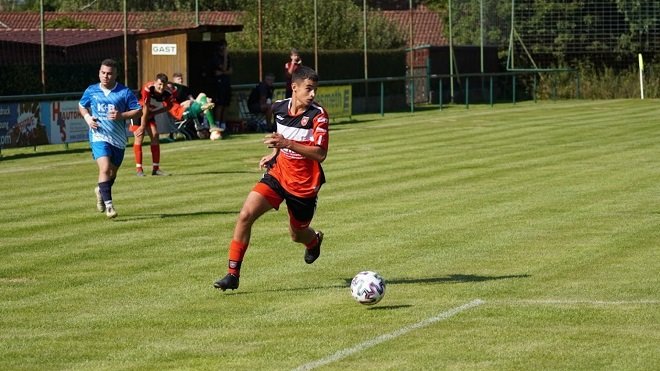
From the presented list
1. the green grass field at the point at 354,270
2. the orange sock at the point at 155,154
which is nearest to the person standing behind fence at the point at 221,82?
the green grass field at the point at 354,270

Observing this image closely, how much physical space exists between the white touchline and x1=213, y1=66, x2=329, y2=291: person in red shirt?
1.73 metres

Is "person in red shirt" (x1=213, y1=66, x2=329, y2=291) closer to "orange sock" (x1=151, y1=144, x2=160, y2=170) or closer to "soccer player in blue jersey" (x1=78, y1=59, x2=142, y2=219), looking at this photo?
"soccer player in blue jersey" (x1=78, y1=59, x2=142, y2=219)

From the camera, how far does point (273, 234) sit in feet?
49.9

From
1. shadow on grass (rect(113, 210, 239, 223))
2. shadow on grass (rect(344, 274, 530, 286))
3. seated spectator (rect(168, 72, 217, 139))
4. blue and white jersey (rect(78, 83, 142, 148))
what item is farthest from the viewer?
seated spectator (rect(168, 72, 217, 139))

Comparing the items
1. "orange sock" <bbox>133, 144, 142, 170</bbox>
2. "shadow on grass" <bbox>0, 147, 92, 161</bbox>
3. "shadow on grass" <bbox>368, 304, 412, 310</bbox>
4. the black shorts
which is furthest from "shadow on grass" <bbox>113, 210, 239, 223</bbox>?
"shadow on grass" <bbox>0, 147, 92, 161</bbox>

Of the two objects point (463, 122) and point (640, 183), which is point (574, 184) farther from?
point (463, 122)

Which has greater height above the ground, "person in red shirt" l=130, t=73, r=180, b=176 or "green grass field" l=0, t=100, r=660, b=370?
"person in red shirt" l=130, t=73, r=180, b=176

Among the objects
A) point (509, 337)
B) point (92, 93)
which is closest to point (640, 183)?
point (92, 93)

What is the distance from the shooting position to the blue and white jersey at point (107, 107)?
17.0 metres

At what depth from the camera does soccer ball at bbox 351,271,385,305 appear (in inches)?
408

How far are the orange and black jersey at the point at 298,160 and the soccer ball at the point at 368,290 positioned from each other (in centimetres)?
119

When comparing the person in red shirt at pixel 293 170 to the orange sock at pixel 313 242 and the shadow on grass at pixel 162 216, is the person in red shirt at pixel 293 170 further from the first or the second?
the shadow on grass at pixel 162 216

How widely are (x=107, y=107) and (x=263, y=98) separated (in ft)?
Answer: 58.1

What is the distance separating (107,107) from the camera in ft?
56.0
